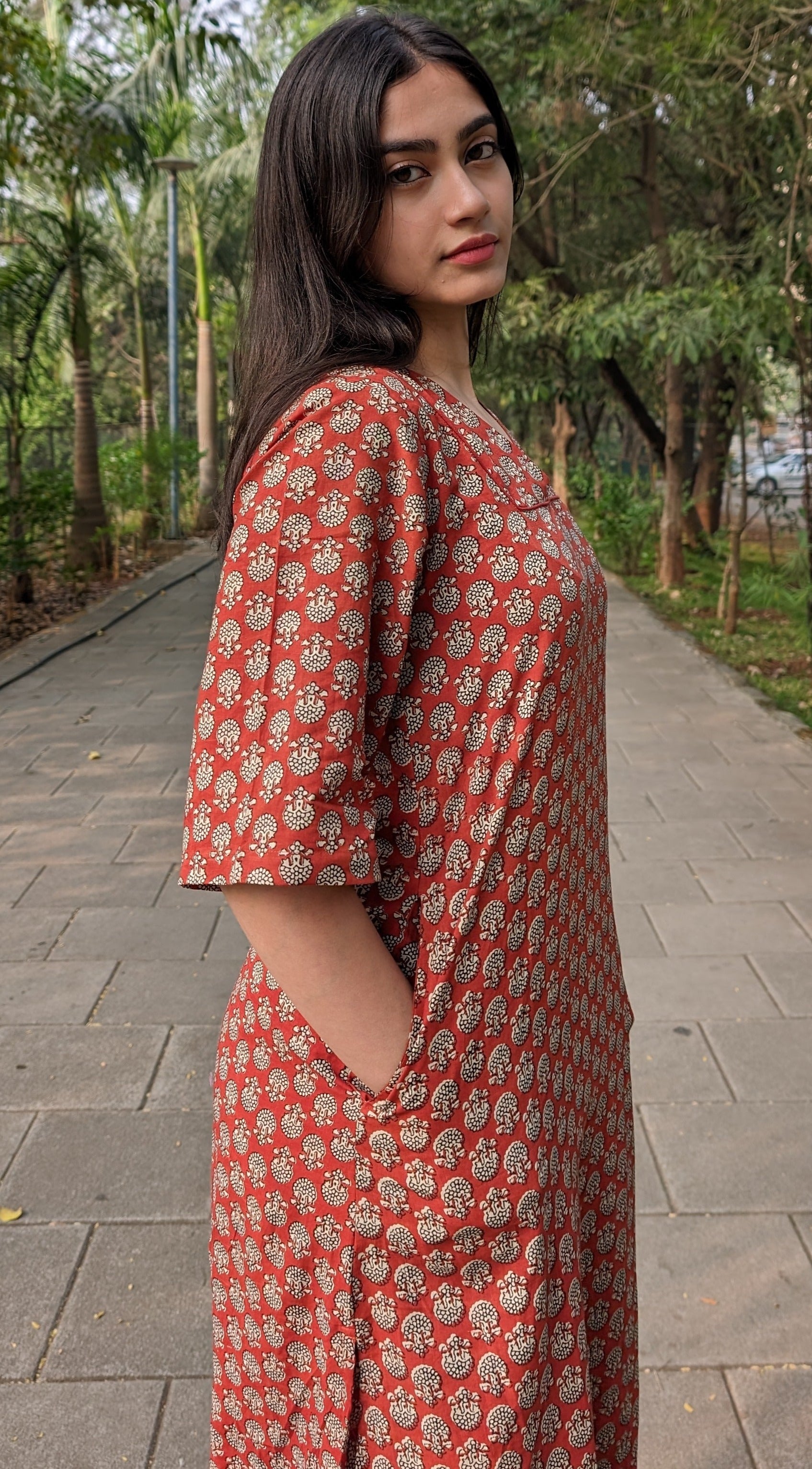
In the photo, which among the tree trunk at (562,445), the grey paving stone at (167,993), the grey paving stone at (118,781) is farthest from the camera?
the tree trunk at (562,445)

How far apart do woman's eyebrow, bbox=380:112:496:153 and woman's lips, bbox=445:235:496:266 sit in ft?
0.26

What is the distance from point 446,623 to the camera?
0.95 metres

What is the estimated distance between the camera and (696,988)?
3.52 metres

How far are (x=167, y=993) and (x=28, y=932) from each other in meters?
0.68

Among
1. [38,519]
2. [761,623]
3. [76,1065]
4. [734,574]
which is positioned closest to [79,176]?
[38,519]

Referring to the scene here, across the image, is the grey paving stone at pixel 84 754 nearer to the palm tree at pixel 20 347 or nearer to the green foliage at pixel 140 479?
the palm tree at pixel 20 347

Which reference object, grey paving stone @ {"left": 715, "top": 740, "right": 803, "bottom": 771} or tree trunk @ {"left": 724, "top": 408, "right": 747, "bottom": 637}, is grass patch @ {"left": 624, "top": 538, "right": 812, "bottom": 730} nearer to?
tree trunk @ {"left": 724, "top": 408, "right": 747, "bottom": 637}

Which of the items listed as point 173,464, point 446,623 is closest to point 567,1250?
point 446,623

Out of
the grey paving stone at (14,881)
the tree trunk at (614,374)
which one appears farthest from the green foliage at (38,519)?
the grey paving stone at (14,881)

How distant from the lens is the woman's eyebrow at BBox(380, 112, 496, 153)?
3.34 ft

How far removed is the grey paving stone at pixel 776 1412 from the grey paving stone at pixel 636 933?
5.38ft

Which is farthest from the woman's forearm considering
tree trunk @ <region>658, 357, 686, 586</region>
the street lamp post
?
the street lamp post

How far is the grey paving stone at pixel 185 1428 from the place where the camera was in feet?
6.32

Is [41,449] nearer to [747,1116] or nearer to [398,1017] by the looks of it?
[747,1116]
